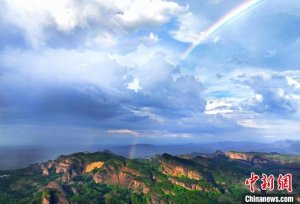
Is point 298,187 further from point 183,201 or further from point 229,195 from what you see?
point 183,201

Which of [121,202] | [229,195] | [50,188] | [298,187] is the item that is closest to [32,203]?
[50,188]

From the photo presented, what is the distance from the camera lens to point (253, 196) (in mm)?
68688

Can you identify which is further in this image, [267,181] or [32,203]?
[32,203]

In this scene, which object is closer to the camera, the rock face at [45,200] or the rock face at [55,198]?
the rock face at [45,200]

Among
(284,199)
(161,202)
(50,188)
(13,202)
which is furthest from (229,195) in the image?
(284,199)

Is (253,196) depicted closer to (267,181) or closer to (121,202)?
(267,181)

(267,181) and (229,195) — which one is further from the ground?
(267,181)

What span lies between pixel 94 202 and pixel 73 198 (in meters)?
12.7

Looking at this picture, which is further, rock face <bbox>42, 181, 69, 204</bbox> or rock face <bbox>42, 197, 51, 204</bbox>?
rock face <bbox>42, 181, 69, 204</bbox>

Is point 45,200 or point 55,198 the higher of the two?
point 55,198

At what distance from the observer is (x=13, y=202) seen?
199m

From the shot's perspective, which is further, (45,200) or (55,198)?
(55,198)

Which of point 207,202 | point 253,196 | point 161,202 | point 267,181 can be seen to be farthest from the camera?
point 161,202

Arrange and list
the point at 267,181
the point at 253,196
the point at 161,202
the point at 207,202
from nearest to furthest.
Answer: the point at 253,196, the point at 267,181, the point at 207,202, the point at 161,202
